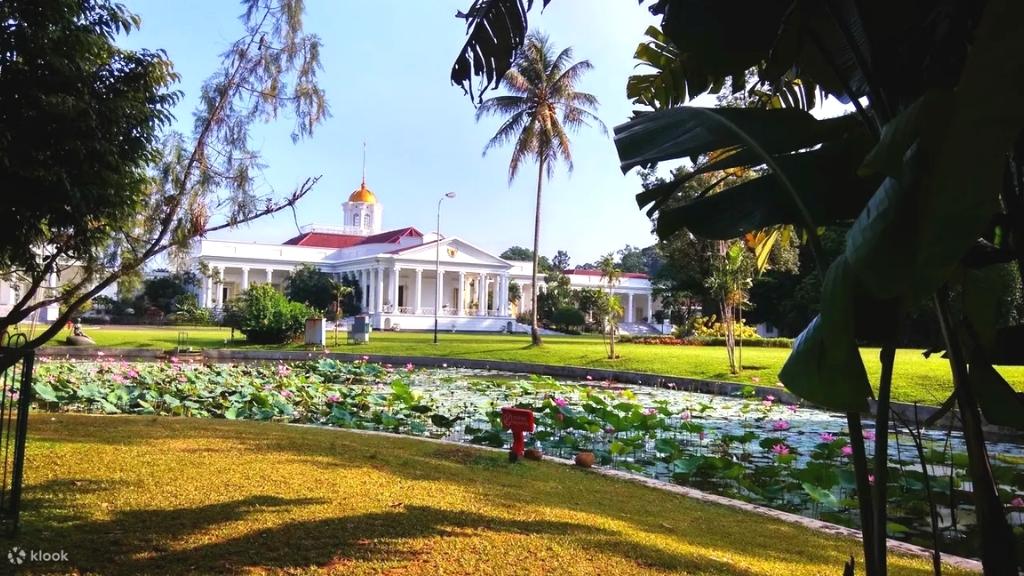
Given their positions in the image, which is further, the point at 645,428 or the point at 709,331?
the point at 709,331

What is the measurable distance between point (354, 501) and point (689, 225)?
258 centimetres

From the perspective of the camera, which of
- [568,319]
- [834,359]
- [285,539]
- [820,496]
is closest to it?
[834,359]

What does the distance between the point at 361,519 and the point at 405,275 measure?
174ft

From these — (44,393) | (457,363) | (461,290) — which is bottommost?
(457,363)

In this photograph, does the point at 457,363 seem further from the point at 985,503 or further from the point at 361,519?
the point at 985,503

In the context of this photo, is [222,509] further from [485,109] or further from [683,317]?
[683,317]

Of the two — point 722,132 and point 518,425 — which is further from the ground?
point 722,132

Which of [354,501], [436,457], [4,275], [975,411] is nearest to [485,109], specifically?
[4,275]

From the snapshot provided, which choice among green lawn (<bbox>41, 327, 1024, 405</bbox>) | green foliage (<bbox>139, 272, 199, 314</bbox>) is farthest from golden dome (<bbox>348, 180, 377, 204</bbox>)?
green lawn (<bbox>41, 327, 1024, 405</bbox>)

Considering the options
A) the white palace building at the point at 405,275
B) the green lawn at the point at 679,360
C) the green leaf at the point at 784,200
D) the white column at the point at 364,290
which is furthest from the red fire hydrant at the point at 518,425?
the white column at the point at 364,290

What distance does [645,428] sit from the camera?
6590mm

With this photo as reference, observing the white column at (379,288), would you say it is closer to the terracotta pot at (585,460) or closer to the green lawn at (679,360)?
the green lawn at (679,360)

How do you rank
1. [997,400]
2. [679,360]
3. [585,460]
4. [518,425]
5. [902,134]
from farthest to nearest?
[679,360], [585,460], [518,425], [997,400], [902,134]

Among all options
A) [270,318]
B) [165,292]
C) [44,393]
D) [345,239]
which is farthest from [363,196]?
[44,393]
